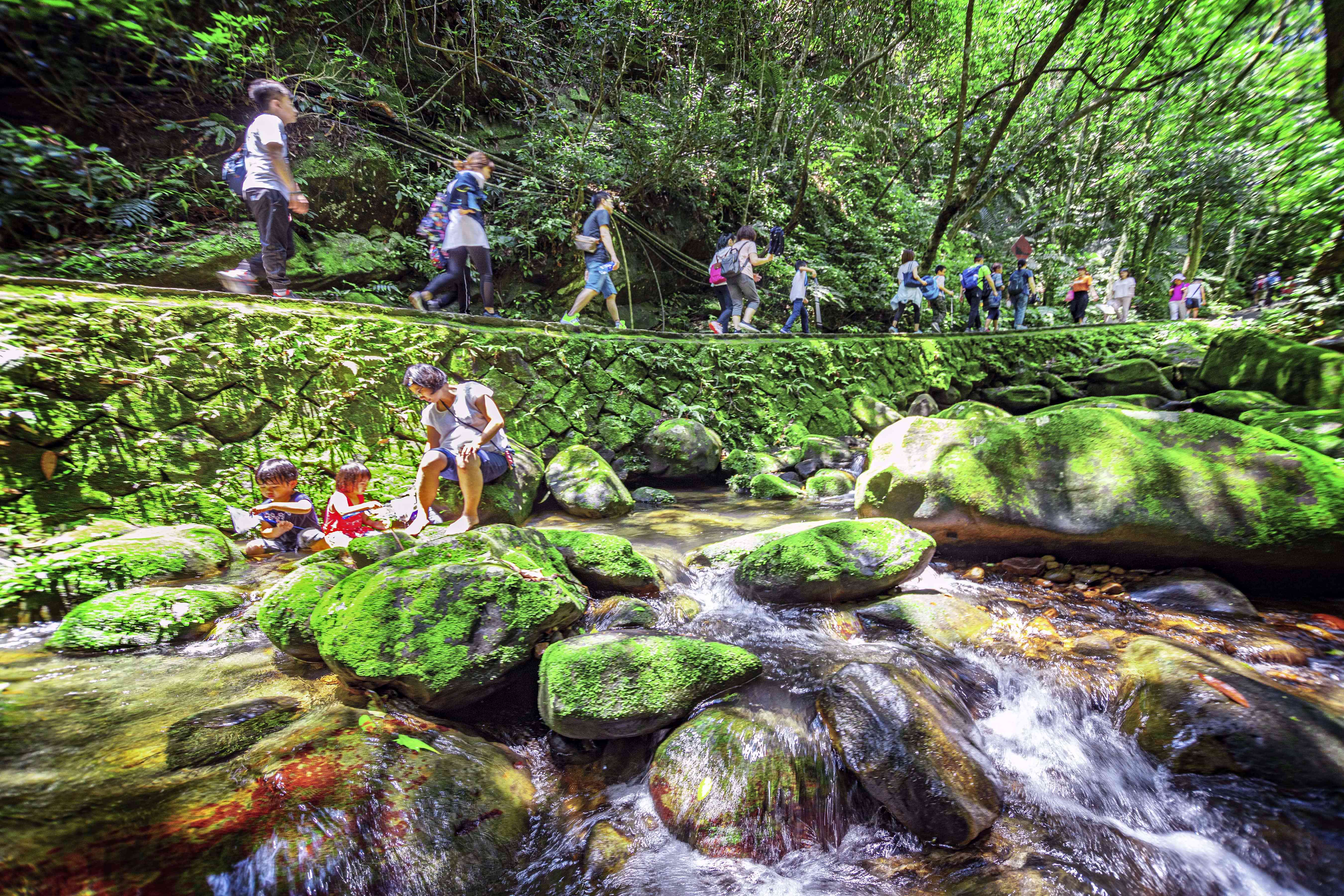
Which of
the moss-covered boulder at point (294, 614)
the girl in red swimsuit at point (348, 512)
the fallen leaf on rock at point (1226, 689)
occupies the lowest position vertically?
the fallen leaf on rock at point (1226, 689)

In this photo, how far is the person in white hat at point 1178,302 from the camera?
15633 millimetres

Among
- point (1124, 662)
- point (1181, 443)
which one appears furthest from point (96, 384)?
point (1181, 443)

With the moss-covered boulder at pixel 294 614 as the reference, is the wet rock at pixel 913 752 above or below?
below

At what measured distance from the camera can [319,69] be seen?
8609 millimetres

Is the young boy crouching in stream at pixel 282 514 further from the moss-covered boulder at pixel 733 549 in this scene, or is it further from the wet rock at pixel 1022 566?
the wet rock at pixel 1022 566

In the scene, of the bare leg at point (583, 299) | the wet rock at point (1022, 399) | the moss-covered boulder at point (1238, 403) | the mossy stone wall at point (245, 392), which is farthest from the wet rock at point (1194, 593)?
the wet rock at point (1022, 399)

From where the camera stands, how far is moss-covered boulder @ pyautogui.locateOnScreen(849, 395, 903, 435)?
889 centimetres

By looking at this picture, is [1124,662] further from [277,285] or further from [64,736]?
[277,285]

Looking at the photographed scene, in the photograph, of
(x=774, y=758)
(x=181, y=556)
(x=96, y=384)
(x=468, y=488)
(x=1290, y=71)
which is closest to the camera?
(x=774, y=758)

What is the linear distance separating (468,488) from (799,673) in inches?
112

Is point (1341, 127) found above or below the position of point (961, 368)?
above

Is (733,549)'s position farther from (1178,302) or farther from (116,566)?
(1178,302)

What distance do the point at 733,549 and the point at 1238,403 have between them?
651 cm

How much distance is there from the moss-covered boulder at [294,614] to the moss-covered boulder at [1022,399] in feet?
39.0
